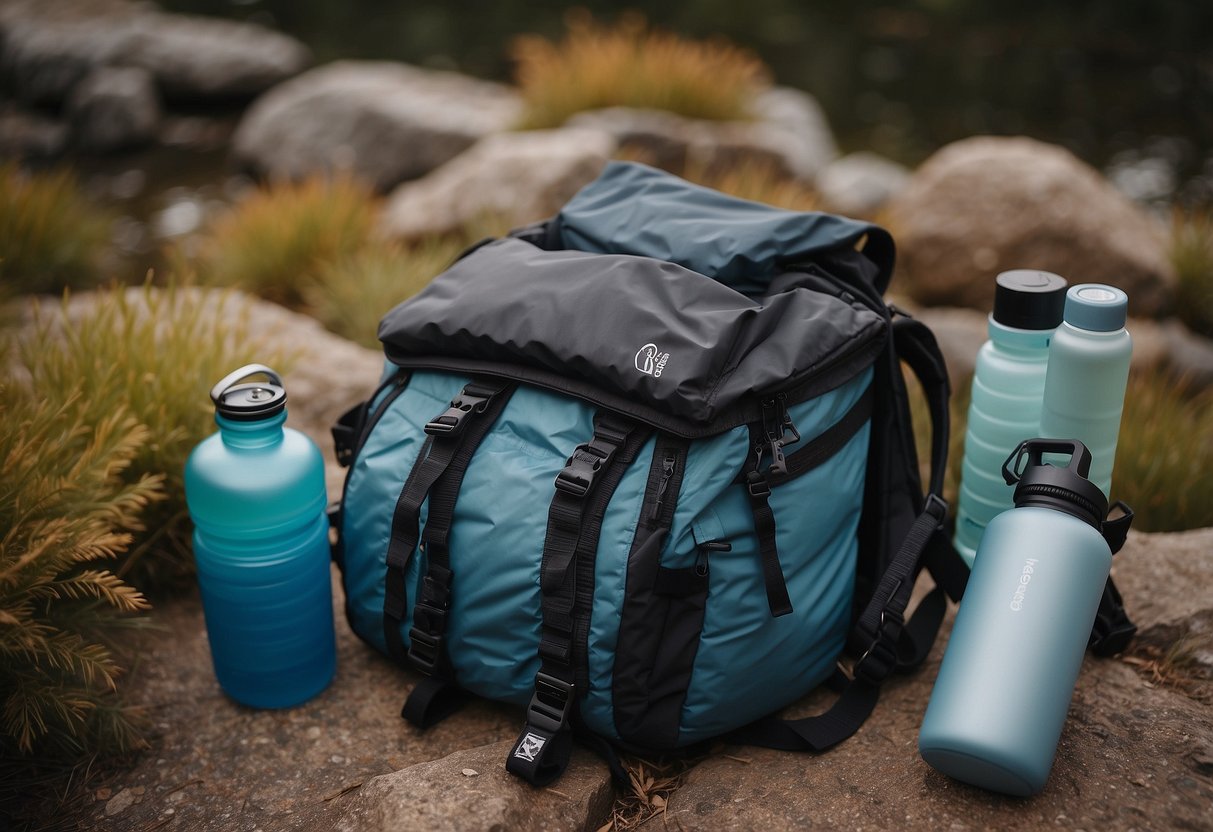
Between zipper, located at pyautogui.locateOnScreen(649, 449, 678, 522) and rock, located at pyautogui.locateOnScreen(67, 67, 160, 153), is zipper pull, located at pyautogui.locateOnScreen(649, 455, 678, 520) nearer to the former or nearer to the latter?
zipper, located at pyautogui.locateOnScreen(649, 449, 678, 522)

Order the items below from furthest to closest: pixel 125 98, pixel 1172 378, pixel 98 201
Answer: pixel 125 98 → pixel 98 201 → pixel 1172 378

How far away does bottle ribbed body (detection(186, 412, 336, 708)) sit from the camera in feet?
6.81

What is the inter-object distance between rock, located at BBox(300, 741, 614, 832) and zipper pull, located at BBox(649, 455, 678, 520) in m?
0.56

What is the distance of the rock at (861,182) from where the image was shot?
6598 millimetres

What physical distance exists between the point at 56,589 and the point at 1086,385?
84.3 inches

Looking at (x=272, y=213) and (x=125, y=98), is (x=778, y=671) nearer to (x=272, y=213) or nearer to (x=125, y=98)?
(x=272, y=213)

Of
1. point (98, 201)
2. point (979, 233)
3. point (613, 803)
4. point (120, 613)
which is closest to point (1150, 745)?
point (613, 803)

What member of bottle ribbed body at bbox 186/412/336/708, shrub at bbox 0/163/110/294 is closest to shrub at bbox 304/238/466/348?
shrub at bbox 0/163/110/294

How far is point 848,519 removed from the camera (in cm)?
217

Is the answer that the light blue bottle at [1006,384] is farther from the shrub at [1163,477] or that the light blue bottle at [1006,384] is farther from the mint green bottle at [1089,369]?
the shrub at [1163,477]

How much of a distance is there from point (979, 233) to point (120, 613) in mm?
4037

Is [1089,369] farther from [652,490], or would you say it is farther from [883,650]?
[652,490]

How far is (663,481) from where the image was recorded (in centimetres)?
190

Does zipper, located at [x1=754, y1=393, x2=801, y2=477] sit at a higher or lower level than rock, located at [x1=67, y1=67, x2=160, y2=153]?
higher
